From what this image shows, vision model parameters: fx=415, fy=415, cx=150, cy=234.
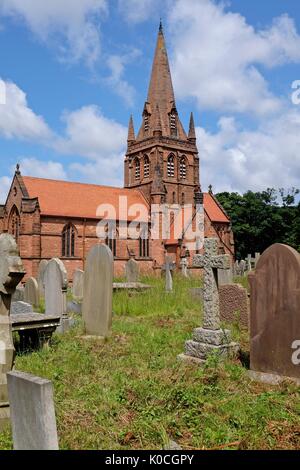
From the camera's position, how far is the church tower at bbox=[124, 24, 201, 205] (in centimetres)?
3800

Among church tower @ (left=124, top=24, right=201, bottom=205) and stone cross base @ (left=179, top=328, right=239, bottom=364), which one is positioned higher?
church tower @ (left=124, top=24, right=201, bottom=205)

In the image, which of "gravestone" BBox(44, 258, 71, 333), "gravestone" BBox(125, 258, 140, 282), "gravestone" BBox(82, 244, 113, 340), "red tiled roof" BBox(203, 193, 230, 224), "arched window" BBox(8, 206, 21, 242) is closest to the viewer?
"gravestone" BBox(82, 244, 113, 340)

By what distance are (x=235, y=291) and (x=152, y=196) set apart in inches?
1056

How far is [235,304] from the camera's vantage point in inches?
373

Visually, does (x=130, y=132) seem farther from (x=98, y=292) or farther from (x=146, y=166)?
(x=98, y=292)

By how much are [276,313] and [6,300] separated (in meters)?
3.33

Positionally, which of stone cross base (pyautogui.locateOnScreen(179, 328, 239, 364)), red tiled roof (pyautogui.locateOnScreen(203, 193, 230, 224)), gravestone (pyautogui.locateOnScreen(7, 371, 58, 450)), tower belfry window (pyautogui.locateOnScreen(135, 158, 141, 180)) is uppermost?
tower belfry window (pyautogui.locateOnScreen(135, 158, 141, 180))

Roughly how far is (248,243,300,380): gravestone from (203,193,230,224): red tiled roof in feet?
112

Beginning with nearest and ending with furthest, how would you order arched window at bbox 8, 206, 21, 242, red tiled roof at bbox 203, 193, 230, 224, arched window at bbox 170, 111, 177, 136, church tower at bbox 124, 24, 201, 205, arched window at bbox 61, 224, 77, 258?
arched window at bbox 61, 224, 77, 258, arched window at bbox 8, 206, 21, 242, church tower at bbox 124, 24, 201, 205, arched window at bbox 170, 111, 177, 136, red tiled roof at bbox 203, 193, 230, 224

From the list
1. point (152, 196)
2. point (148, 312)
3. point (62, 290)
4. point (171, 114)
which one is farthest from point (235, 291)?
point (171, 114)

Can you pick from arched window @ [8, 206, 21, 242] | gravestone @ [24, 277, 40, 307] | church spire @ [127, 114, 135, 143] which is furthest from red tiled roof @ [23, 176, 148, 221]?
gravestone @ [24, 277, 40, 307]

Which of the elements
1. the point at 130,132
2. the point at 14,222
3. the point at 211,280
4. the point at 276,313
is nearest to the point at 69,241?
the point at 14,222

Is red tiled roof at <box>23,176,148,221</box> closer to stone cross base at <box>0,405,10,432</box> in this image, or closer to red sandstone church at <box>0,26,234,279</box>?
red sandstone church at <box>0,26,234,279</box>

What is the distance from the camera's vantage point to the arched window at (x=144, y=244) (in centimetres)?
3384
